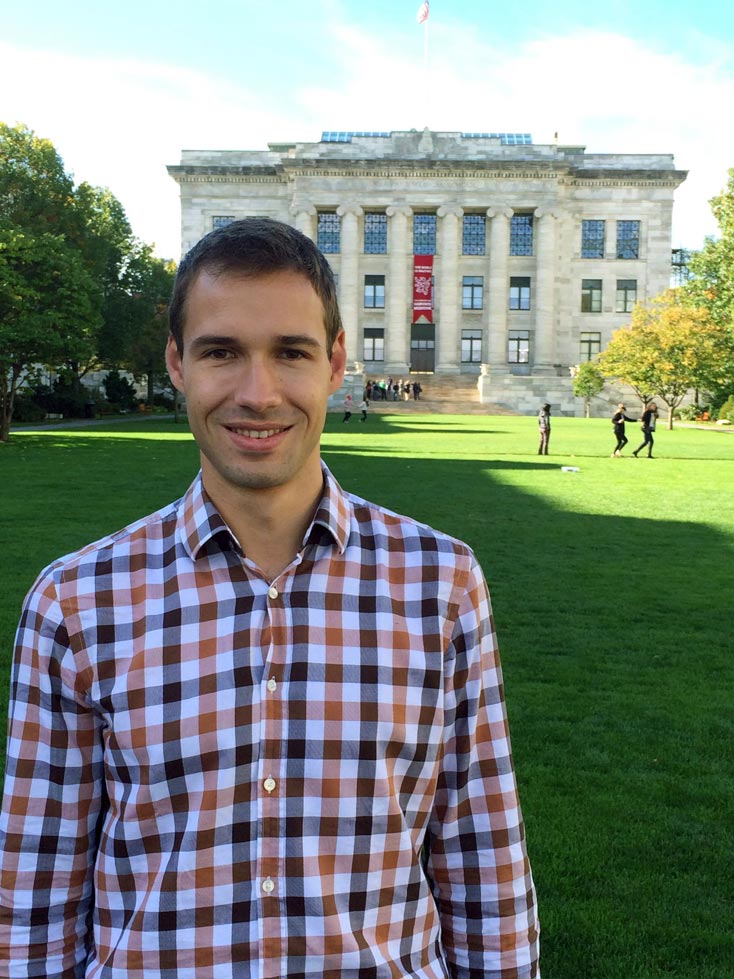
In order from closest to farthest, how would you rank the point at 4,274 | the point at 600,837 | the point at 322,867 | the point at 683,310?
the point at 322,867, the point at 600,837, the point at 4,274, the point at 683,310

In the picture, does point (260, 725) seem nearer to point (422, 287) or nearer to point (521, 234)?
point (422, 287)

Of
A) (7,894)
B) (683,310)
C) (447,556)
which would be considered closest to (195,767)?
(7,894)

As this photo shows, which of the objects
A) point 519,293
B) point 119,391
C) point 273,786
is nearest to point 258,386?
point 273,786

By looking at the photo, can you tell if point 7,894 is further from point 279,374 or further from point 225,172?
point 225,172

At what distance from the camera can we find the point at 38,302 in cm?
3056

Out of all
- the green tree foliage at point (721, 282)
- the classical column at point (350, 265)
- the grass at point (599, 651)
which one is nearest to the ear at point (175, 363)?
the grass at point (599, 651)

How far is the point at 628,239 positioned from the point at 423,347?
17775mm

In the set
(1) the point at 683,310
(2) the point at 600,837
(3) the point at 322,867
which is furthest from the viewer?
(1) the point at 683,310

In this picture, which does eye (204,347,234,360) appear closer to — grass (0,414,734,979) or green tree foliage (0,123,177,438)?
grass (0,414,734,979)

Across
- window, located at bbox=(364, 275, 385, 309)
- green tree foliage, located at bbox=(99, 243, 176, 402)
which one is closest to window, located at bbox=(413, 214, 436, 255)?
window, located at bbox=(364, 275, 385, 309)

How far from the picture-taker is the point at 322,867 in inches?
81.7

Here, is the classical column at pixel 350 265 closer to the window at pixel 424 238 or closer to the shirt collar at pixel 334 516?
the window at pixel 424 238

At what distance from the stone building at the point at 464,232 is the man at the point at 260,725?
246ft

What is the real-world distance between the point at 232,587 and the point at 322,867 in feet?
1.95
